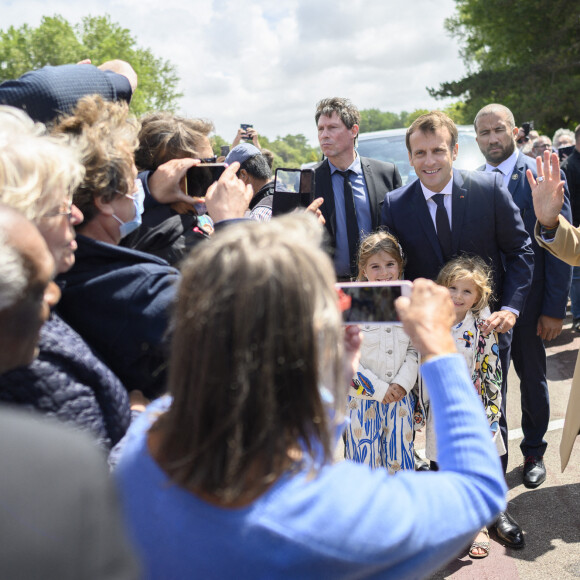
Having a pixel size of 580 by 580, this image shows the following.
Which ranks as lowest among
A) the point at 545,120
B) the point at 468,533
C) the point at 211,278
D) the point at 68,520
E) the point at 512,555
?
the point at 512,555

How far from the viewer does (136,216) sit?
1852 mm

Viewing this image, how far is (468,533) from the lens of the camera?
1083 mm

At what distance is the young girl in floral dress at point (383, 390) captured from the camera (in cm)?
319

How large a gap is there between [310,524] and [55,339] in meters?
0.75

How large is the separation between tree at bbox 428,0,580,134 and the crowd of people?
82.2 feet

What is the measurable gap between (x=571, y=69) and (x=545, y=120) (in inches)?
114

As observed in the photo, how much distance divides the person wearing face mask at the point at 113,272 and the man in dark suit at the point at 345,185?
2.28m

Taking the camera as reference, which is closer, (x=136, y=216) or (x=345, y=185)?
(x=136, y=216)

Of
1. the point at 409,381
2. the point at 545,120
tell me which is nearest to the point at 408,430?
the point at 409,381

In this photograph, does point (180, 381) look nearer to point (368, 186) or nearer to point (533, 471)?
point (368, 186)

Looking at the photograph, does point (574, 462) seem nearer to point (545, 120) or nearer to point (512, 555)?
point (512, 555)

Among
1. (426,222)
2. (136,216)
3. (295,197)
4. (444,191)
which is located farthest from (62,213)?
(444,191)

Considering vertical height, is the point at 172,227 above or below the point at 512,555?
above

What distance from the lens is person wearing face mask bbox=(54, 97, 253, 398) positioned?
5.19 ft
